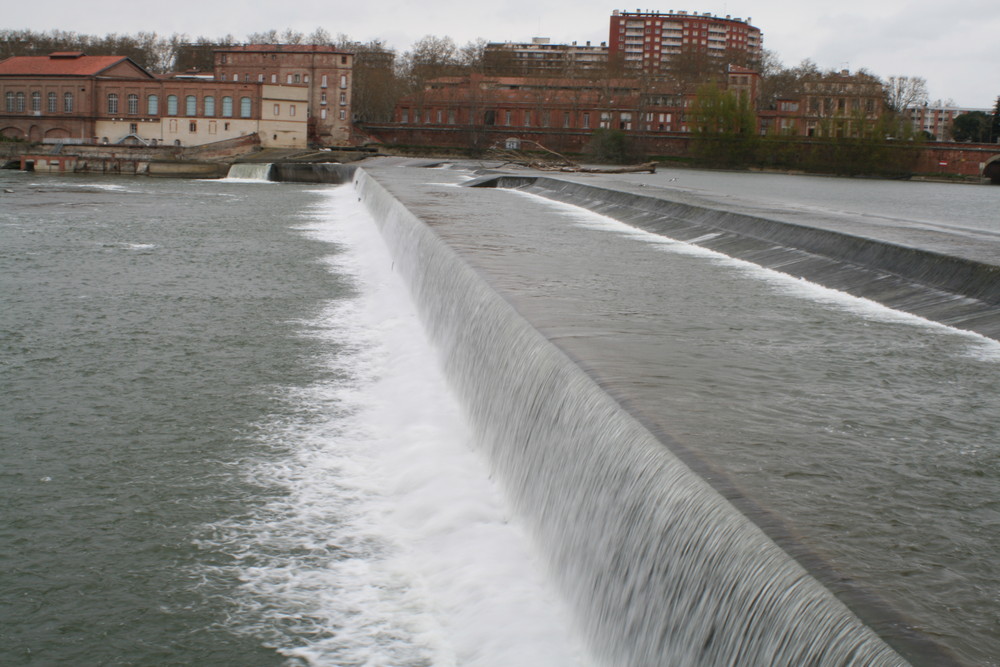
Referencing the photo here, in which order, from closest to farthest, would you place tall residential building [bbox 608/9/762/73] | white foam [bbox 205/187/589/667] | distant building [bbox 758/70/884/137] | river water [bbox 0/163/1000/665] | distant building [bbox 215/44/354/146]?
river water [bbox 0/163/1000/665] → white foam [bbox 205/187/589/667] → distant building [bbox 758/70/884/137] → distant building [bbox 215/44/354/146] → tall residential building [bbox 608/9/762/73]

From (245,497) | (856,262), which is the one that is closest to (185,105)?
(856,262)

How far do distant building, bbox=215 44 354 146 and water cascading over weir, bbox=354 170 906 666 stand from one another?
72.0m

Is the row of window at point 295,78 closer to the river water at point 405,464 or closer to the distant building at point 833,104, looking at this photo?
the distant building at point 833,104

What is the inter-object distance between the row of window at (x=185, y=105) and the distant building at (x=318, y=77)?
897cm

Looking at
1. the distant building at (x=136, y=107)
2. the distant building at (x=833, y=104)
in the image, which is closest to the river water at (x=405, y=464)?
the distant building at (x=136, y=107)

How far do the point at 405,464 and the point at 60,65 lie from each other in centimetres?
7219

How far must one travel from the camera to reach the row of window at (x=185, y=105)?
217ft

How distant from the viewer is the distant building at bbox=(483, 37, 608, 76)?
104725 mm

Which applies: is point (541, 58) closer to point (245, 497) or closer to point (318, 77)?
point (318, 77)

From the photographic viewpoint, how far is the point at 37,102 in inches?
2709

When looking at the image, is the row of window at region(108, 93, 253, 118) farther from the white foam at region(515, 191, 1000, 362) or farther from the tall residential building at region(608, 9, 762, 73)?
the tall residential building at region(608, 9, 762, 73)

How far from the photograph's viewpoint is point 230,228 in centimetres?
1936

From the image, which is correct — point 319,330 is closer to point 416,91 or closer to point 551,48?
point 416,91

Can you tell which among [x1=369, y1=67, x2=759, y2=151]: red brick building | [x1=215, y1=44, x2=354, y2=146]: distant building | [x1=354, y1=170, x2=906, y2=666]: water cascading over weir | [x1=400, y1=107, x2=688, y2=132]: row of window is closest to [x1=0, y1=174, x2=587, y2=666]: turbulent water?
[x1=354, y1=170, x2=906, y2=666]: water cascading over weir
